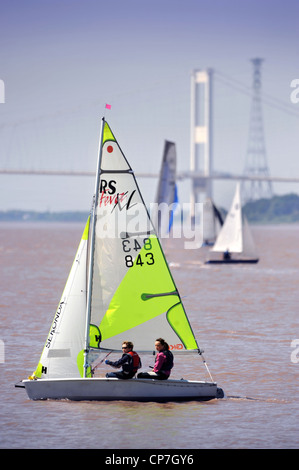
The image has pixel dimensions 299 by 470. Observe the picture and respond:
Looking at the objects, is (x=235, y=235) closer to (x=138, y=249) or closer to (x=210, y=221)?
(x=210, y=221)

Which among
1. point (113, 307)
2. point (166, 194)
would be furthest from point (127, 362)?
point (166, 194)

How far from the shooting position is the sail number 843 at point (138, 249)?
15008 mm

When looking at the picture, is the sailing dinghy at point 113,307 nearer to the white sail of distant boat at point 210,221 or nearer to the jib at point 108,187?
the jib at point 108,187

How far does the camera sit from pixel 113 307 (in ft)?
48.9

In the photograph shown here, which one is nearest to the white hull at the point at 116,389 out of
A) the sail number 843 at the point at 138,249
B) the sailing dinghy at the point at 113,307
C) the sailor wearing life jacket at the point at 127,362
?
the sailing dinghy at the point at 113,307

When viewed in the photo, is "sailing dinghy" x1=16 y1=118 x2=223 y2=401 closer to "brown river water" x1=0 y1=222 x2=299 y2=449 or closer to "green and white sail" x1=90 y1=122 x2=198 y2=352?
"green and white sail" x1=90 y1=122 x2=198 y2=352

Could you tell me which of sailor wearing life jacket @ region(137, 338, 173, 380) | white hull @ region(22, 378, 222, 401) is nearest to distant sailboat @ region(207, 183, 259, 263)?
white hull @ region(22, 378, 222, 401)

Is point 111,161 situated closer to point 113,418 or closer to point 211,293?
point 113,418

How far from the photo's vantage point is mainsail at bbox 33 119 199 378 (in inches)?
577

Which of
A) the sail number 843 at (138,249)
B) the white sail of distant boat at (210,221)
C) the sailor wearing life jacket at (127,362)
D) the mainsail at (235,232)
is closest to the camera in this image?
the sailor wearing life jacket at (127,362)

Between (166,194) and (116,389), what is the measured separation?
97.0ft

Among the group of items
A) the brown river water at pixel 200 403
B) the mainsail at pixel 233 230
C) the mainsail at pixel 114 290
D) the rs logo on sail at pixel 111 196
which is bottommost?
the brown river water at pixel 200 403

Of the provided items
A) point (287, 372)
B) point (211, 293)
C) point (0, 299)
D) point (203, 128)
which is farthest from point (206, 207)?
point (203, 128)

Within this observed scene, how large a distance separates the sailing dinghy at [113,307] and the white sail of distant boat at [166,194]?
27303mm
